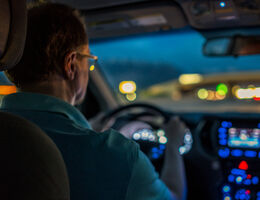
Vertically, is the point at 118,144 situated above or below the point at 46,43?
below

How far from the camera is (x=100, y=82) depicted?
170 inches

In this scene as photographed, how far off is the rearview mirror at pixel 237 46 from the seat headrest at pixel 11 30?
2.28 metres

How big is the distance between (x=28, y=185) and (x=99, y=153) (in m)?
0.49

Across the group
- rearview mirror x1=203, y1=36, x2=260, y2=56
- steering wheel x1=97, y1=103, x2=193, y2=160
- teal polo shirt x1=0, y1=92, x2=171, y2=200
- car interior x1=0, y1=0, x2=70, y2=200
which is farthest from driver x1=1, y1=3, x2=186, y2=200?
rearview mirror x1=203, y1=36, x2=260, y2=56

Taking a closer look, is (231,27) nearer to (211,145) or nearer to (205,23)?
Result: (205,23)

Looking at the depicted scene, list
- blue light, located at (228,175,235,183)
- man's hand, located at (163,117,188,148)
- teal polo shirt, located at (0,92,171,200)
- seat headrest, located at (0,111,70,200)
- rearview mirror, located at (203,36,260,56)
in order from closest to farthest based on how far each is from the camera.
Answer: seat headrest, located at (0,111,70,200)
teal polo shirt, located at (0,92,171,200)
man's hand, located at (163,117,188,148)
rearview mirror, located at (203,36,260,56)
blue light, located at (228,175,235,183)

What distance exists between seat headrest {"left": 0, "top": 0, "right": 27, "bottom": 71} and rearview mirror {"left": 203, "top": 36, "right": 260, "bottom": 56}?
2.28 m

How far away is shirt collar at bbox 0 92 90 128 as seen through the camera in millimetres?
1594

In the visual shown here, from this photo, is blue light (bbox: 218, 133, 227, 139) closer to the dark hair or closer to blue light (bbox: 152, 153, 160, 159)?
blue light (bbox: 152, 153, 160, 159)

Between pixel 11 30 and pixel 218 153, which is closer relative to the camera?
pixel 11 30

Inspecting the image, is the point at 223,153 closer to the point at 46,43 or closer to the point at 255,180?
the point at 255,180

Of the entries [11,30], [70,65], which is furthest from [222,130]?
[11,30]

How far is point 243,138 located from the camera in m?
3.24

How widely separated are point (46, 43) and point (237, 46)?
1994 millimetres
